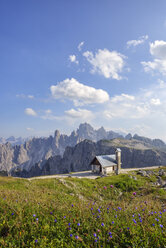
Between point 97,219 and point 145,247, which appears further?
point 97,219

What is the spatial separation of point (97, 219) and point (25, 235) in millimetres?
2413

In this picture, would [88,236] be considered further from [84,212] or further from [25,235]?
[25,235]

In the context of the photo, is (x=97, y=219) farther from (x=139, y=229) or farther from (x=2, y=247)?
(x=2, y=247)

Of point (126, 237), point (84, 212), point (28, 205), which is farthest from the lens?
point (28, 205)

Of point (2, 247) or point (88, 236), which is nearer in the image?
point (2, 247)

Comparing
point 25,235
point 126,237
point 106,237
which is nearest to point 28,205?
point 25,235

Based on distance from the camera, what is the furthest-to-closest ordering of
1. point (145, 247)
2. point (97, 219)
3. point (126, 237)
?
1. point (97, 219)
2. point (126, 237)
3. point (145, 247)

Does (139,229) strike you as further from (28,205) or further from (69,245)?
(28,205)

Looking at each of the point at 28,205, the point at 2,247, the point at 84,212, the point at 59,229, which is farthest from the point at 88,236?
the point at 28,205

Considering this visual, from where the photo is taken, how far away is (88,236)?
419 centimetres

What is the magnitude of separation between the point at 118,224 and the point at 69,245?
1.76 metres

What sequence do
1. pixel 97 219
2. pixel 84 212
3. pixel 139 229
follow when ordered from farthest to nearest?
pixel 84 212
pixel 97 219
pixel 139 229

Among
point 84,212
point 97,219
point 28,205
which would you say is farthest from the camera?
point 28,205

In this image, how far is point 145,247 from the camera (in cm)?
385
